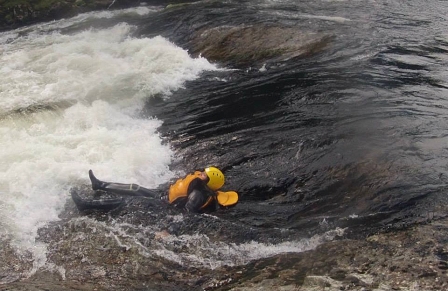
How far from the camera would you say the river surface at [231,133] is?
652 centimetres

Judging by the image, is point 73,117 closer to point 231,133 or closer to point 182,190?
point 231,133

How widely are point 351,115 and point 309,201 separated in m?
2.95

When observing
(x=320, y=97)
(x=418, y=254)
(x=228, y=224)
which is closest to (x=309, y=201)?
(x=228, y=224)

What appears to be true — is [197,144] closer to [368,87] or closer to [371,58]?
[368,87]

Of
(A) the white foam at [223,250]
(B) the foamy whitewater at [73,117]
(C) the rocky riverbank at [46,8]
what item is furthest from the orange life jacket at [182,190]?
(C) the rocky riverbank at [46,8]

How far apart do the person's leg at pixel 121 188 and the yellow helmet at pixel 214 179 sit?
102 cm

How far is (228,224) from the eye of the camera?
6773 millimetres

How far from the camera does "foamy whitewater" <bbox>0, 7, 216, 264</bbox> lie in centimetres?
763

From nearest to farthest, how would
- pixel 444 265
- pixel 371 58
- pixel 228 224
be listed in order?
pixel 444 265, pixel 228 224, pixel 371 58

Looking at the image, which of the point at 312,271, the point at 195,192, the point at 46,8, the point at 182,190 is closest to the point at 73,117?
the point at 182,190

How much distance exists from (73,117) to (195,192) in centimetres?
462

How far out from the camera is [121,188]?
7.52 m

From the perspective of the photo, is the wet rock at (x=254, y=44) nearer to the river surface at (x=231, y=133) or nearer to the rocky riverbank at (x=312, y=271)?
the river surface at (x=231, y=133)

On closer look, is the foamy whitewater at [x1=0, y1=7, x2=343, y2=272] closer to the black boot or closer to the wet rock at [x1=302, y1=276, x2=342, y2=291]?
the black boot
